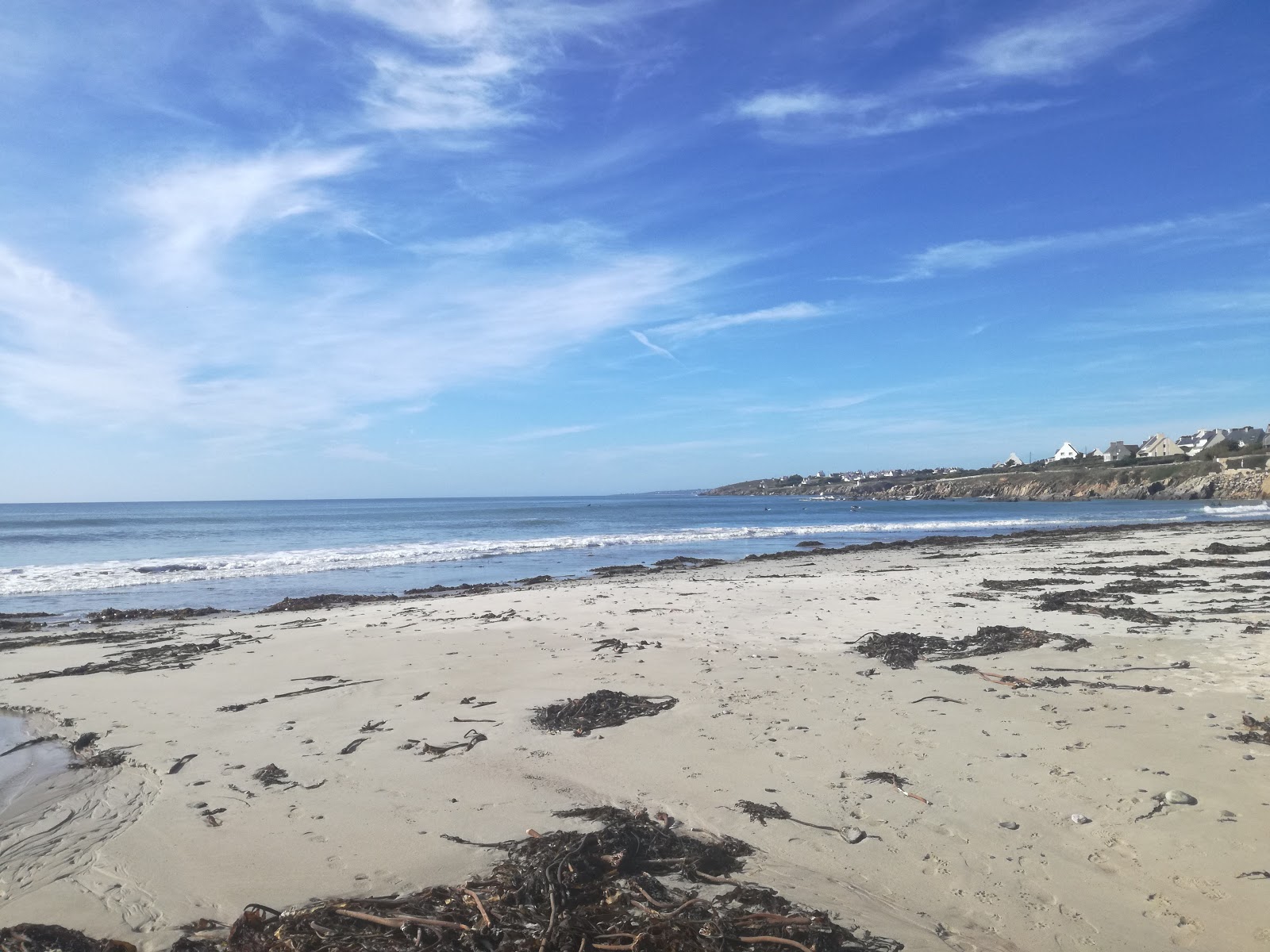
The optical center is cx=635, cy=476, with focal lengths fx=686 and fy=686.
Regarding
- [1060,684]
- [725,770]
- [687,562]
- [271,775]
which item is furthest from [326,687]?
[687,562]

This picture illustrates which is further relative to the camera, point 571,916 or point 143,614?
point 143,614

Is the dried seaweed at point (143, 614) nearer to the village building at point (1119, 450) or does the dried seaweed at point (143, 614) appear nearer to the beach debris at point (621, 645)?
the beach debris at point (621, 645)

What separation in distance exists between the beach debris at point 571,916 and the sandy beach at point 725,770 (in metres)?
0.28

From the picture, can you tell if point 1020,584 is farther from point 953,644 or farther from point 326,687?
point 326,687

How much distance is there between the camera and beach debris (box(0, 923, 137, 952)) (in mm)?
2793

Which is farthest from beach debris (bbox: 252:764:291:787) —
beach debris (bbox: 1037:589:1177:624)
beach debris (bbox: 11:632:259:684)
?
beach debris (bbox: 1037:589:1177:624)

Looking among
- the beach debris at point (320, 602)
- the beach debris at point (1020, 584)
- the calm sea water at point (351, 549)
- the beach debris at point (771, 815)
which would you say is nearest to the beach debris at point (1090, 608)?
the beach debris at point (1020, 584)

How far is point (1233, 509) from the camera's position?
42469 millimetres

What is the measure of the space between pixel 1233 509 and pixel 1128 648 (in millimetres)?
47024

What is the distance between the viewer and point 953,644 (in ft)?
26.8

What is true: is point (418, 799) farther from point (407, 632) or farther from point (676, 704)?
point (407, 632)

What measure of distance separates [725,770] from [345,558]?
2238 cm

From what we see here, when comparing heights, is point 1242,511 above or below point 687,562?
below

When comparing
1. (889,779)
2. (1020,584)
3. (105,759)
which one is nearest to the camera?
(889,779)
